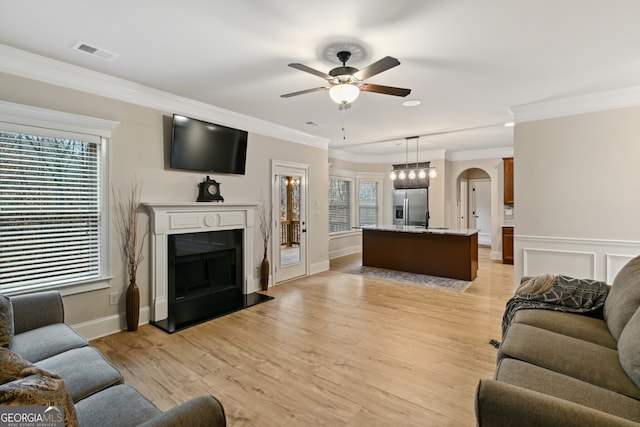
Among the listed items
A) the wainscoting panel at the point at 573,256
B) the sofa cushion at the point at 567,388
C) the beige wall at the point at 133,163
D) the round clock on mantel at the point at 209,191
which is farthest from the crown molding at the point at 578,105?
the round clock on mantel at the point at 209,191

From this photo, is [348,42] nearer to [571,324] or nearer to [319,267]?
[571,324]

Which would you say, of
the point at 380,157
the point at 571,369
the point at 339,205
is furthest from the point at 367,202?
the point at 571,369

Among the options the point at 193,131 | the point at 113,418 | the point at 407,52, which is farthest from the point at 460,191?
the point at 113,418

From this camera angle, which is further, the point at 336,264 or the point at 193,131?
the point at 336,264

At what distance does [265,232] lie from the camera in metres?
5.07

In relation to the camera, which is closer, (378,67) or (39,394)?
(39,394)

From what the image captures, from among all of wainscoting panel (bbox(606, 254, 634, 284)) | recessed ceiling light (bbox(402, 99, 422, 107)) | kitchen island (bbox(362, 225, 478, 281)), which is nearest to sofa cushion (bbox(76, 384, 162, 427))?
recessed ceiling light (bbox(402, 99, 422, 107))

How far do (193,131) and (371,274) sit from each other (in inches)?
159

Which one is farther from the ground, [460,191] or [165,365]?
[460,191]

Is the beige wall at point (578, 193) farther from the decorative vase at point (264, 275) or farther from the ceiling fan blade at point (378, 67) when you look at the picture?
the decorative vase at point (264, 275)

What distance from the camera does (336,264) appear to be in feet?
23.0

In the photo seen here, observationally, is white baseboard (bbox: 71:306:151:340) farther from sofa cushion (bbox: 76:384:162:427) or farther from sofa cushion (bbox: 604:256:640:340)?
sofa cushion (bbox: 604:256:640:340)

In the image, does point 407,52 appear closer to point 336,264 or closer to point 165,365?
point 165,365

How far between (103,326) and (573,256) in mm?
5750
